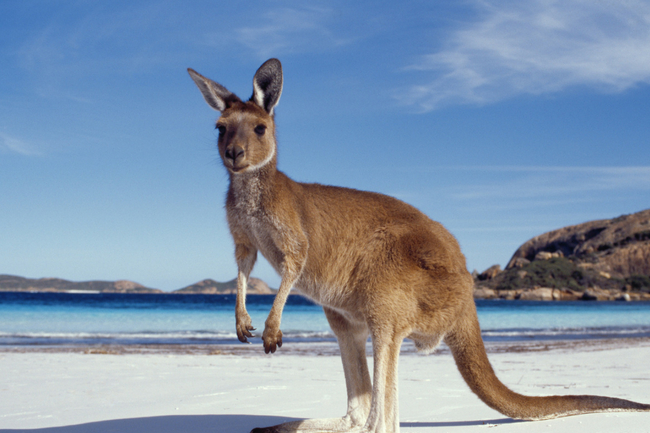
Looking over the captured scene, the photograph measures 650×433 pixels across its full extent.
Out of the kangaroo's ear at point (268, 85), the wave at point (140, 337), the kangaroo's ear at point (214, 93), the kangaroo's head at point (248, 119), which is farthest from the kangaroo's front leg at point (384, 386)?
the wave at point (140, 337)

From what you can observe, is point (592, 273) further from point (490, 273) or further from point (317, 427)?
point (317, 427)

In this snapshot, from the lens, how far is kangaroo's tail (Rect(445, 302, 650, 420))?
11.0 ft

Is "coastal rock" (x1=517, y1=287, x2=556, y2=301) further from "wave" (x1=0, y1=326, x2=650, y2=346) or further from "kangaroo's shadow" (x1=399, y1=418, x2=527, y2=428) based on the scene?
"kangaroo's shadow" (x1=399, y1=418, x2=527, y2=428)

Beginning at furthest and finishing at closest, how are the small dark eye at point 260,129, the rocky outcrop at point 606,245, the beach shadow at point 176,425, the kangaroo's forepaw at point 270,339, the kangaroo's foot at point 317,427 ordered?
the rocky outcrop at point 606,245
the beach shadow at point 176,425
the kangaroo's foot at point 317,427
the small dark eye at point 260,129
the kangaroo's forepaw at point 270,339

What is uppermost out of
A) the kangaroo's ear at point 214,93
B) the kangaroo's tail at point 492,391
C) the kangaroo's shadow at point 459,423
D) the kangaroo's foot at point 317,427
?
the kangaroo's ear at point 214,93

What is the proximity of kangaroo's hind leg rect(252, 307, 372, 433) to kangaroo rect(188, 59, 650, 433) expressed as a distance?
0.05ft

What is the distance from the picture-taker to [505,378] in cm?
750

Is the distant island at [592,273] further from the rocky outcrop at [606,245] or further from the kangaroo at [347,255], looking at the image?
the kangaroo at [347,255]

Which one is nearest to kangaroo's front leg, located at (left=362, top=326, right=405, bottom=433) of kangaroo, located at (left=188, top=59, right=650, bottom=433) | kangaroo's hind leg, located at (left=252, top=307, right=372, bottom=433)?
kangaroo, located at (left=188, top=59, right=650, bottom=433)

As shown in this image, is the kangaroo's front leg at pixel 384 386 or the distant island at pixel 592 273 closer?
the kangaroo's front leg at pixel 384 386

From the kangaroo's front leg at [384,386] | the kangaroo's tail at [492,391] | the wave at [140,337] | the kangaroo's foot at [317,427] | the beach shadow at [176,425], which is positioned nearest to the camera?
the kangaroo's front leg at [384,386]

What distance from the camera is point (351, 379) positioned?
3.44 m

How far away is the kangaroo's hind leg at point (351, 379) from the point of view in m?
3.42

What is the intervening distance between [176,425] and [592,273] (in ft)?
207
